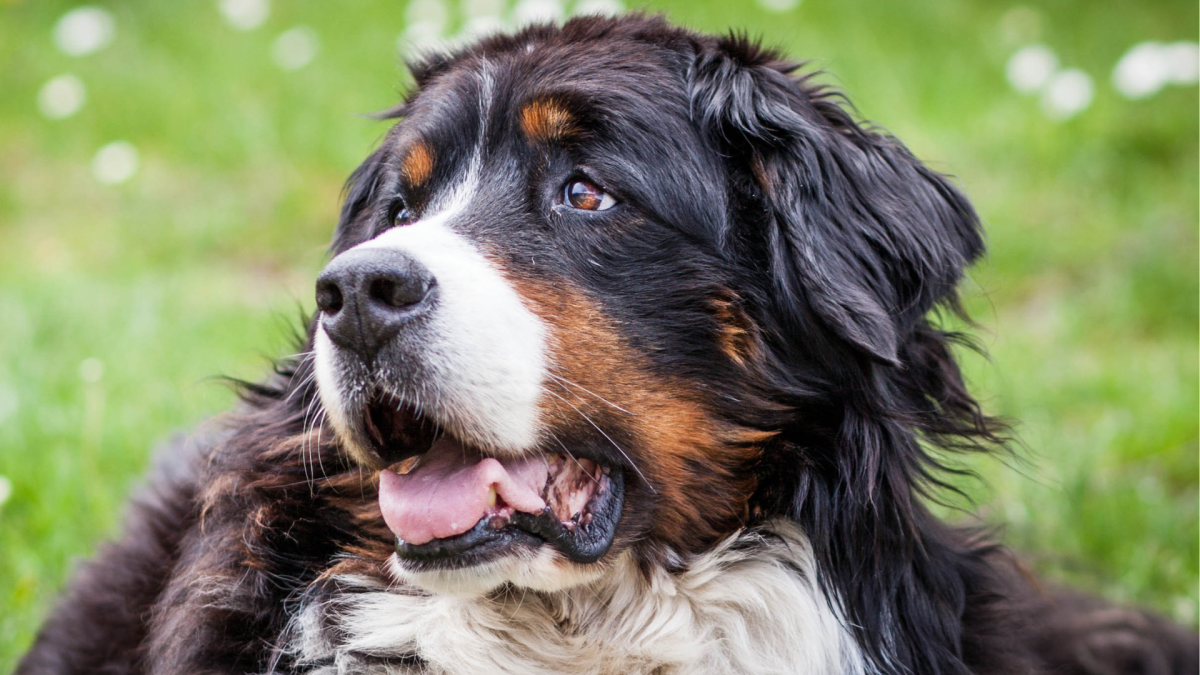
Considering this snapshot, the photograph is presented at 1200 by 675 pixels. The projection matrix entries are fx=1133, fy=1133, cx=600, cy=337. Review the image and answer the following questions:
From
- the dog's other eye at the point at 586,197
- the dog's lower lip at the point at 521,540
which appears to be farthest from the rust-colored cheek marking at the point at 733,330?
the dog's lower lip at the point at 521,540

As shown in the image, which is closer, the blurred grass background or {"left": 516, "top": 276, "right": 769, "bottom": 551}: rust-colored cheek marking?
{"left": 516, "top": 276, "right": 769, "bottom": 551}: rust-colored cheek marking

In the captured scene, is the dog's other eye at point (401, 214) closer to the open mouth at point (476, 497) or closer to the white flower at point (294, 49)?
the open mouth at point (476, 497)

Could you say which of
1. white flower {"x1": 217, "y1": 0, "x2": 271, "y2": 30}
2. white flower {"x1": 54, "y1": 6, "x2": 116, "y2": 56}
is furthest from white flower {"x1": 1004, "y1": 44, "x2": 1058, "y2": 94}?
white flower {"x1": 54, "y1": 6, "x2": 116, "y2": 56}

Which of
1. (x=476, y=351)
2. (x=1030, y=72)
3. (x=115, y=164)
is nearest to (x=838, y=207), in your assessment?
A: (x=476, y=351)

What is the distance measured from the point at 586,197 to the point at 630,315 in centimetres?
33

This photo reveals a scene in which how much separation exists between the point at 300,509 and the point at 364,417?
1.71ft

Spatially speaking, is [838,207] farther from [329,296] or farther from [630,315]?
[329,296]

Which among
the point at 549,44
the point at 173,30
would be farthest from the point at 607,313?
the point at 173,30

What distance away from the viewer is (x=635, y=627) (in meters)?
2.71

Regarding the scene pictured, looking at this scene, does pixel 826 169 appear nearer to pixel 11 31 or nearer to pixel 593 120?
pixel 593 120

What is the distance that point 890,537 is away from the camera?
2.77 m

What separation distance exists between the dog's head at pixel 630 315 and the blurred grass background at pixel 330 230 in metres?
0.58

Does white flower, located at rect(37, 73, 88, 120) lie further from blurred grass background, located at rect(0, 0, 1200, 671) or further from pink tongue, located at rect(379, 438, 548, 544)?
pink tongue, located at rect(379, 438, 548, 544)

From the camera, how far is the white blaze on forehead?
2.42 metres
